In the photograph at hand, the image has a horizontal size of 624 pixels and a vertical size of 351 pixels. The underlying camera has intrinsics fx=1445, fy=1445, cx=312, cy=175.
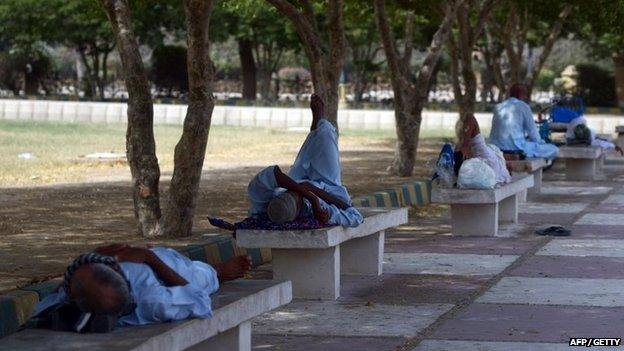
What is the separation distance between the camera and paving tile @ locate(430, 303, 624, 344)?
30.5ft

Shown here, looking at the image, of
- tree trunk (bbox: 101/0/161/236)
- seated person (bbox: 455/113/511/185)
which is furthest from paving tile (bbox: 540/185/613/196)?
tree trunk (bbox: 101/0/161/236)

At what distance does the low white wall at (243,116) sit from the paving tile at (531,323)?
27858 mm

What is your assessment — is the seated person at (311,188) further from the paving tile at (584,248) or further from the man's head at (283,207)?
the paving tile at (584,248)

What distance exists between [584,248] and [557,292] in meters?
2.91

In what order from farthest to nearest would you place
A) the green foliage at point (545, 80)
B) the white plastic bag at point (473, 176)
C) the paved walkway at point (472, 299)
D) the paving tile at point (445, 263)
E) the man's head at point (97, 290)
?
the green foliage at point (545, 80) < the white plastic bag at point (473, 176) < the paving tile at point (445, 263) < the paved walkway at point (472, 299) < the man's head at point (97, 290)

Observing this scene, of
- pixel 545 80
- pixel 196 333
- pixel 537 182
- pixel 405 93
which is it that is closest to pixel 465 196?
pixel 537 182

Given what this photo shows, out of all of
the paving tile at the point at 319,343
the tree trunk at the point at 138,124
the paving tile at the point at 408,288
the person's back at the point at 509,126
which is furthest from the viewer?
the person's back at the point at 509,126

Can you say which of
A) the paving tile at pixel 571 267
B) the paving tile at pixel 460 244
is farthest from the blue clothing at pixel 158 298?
the paving tile at pixel 460 244

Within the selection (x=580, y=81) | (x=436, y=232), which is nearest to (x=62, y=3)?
(x=580, y=81)

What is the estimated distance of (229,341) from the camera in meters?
8.21

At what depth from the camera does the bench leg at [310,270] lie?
35.3 ft

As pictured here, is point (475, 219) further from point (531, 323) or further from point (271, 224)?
point (531, 323)

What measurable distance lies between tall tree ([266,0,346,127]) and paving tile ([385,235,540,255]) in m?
3.28

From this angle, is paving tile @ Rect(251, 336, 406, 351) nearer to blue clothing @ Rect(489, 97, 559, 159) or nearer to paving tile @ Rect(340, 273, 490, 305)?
paving tile @ Rect(340, 273, 490, 305)
